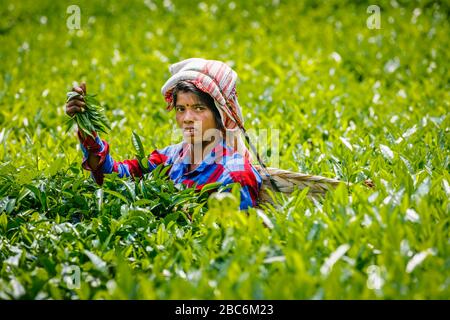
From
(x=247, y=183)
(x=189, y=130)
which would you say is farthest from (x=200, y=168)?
(x=247, y=183)

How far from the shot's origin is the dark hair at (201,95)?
11.1 ft

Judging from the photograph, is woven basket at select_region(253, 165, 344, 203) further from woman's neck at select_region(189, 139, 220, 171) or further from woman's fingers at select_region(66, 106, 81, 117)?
woman's fingers at select_region(66, 106, 81, 117)

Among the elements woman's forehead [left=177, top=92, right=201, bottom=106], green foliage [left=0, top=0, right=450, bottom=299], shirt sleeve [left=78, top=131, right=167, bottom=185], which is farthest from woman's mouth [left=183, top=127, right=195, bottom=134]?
shirt sleeve [left=78, top=131, right=167, bottom=185]

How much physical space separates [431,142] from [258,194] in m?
1.33

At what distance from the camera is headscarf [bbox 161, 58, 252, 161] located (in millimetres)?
3344

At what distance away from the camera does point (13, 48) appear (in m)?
8.09

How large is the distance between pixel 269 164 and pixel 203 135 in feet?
2.52

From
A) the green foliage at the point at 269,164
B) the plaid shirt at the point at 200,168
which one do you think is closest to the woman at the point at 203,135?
the plaid shirt at the point at 200,168

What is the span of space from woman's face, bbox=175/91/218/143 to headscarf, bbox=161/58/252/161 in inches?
2.8

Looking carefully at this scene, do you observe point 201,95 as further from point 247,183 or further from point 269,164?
point 269,164

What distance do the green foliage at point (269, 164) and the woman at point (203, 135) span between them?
131 millimetres

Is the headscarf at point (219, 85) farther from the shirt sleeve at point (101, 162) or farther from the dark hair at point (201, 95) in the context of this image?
the shirt sleeve at point (101, 162)

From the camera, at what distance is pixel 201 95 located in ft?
11.1

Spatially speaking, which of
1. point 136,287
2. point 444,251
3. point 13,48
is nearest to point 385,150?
point 444,251
